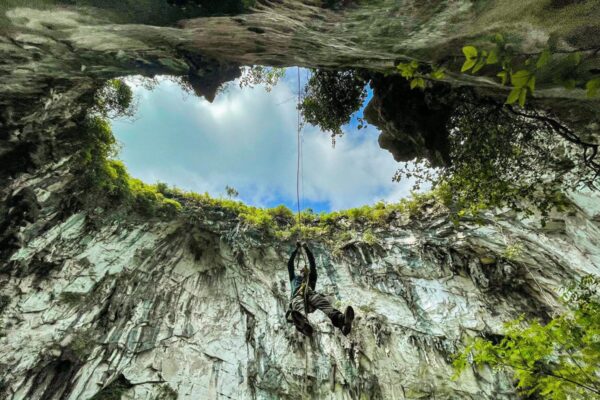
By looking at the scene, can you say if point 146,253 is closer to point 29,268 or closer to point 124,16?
point 29,268

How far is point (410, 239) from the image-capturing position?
1373cm

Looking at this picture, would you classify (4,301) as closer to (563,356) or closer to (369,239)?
(369,239)

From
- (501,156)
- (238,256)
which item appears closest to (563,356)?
(501,156)

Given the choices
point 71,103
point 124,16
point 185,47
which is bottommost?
point 124,16

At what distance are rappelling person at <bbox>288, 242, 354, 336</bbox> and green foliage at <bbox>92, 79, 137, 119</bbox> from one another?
6.41 metres

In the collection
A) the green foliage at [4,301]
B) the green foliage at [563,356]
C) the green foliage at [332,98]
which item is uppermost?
the green foliage at [332,98]

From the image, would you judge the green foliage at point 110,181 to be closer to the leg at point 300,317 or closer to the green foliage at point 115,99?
the green foliage at point 115,99

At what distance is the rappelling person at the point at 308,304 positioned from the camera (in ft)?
19.8

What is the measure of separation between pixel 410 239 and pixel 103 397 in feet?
37.4

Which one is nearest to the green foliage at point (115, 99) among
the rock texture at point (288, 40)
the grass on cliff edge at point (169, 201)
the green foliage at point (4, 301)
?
the grass on cliff edge at point (169, 201)

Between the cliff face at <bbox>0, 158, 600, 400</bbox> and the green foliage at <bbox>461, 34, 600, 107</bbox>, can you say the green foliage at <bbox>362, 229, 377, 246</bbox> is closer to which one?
the cliff face at <bbox>0, 158, 600, 400</bbox>

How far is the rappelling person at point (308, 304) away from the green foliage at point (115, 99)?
641 centimetres

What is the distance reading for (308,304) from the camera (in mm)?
6527

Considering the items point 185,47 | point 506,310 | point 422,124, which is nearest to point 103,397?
point 185,47
